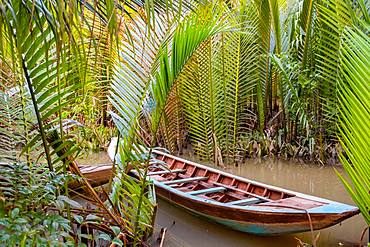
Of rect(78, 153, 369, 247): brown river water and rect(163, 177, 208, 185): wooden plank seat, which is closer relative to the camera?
rect(78, 153, 369, 247): brown river water

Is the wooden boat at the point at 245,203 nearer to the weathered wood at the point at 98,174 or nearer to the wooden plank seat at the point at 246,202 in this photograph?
the wooden plank seat at the point at 246,202

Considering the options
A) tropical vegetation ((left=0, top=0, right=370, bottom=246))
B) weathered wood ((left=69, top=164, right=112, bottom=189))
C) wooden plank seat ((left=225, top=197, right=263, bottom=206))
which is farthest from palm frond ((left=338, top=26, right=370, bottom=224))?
weathered wood ((left=69, top=164, right=112, bottom=189))

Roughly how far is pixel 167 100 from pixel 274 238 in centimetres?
144

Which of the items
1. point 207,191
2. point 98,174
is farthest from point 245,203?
point 98,174

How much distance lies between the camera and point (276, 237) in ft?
10.0

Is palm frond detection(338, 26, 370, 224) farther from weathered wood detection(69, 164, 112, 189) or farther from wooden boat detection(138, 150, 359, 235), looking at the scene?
weathered wood detection(69, 164, 112, 189)

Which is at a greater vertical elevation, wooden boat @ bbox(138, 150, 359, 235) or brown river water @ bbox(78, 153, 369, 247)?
wooden boat @ bbox(138, 150, 359, 235)

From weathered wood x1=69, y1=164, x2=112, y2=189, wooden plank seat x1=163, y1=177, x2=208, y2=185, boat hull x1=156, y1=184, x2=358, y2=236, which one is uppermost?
weathered wood x1=69, y1=164, x2=112, y2=189

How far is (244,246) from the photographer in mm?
2990

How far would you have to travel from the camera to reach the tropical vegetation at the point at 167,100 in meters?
1.63

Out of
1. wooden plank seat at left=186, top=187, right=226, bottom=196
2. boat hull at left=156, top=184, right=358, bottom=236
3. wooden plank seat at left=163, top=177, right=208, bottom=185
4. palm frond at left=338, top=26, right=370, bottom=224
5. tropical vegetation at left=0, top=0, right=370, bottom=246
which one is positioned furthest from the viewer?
wooden plank seat at left=163, top=177, right=208, bottom=185

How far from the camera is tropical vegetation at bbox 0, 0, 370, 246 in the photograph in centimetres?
163

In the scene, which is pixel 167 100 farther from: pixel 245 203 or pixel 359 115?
pixel 245 203

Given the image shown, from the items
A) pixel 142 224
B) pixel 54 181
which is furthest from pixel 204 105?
pixel 54 181
